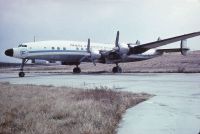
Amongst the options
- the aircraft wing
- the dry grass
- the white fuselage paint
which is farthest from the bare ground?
the dry grass

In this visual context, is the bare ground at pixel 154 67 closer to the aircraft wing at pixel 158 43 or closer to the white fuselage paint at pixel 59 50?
the aircraft wing at pixel 158 43

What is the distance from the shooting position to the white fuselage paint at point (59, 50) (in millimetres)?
27562

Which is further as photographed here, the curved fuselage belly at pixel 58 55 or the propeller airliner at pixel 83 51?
the curved fuselage belly at pixel 58 55

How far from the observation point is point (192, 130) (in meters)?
6.30

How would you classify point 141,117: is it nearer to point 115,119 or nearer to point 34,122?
point 115,119

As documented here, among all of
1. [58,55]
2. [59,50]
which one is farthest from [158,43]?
[58,55]

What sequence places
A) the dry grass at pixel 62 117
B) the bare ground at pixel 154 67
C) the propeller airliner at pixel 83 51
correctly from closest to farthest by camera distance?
the dry grass at pixel 62 117 → the propeller airliner at pixel 83 51 → the bare ground at pixel 154 67

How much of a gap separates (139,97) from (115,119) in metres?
4.08

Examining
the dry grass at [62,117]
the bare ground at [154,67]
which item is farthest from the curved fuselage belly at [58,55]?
the dry grass at [62,117]

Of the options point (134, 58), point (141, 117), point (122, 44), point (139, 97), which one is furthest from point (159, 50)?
point (141, 117)

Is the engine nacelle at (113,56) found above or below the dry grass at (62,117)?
above

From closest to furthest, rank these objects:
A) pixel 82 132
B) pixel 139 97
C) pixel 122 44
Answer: pixel 82 132 → pixel 139 97 → pixel 122 44

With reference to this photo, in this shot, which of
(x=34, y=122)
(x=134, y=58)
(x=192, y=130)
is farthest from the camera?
(x=134, y=58)

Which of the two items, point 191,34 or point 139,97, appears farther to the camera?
point 191,34
